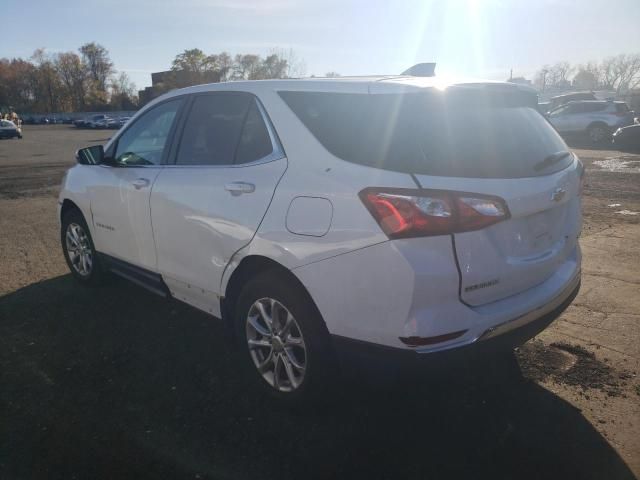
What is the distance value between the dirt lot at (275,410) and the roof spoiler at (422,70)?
1955 millimetres

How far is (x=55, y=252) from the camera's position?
642 cm

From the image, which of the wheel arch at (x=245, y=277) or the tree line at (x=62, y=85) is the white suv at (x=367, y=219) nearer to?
the wheel arch at (x=245, y=277)

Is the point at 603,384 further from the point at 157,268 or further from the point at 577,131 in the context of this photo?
the point at 577,131

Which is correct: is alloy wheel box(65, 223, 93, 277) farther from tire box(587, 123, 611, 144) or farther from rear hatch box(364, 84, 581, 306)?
tire box(587, 123, 611, 144)

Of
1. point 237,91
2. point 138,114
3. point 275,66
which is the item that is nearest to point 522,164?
point 237,91

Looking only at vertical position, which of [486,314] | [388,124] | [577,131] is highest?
[388,124]

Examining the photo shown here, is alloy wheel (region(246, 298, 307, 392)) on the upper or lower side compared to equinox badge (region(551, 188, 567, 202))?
lower

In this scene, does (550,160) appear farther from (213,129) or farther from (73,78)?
(73,78)

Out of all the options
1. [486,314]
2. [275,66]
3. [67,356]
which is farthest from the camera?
[275,66]

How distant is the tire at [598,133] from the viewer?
72.0 ft

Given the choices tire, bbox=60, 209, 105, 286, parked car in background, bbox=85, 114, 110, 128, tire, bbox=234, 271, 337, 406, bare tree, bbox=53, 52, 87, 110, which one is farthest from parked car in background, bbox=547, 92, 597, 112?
bare tree, bbox=53, 52, 87, 110

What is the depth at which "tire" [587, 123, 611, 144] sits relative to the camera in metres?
22.0

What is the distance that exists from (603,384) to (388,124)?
7.01 ft

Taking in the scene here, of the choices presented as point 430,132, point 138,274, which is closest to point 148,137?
point 138,274
